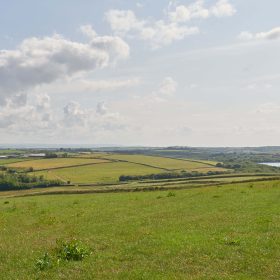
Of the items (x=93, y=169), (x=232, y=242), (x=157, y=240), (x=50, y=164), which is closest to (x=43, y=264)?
(x=157, y=240)

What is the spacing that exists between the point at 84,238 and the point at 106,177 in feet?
376

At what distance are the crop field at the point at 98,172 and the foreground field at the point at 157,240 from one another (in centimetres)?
9411

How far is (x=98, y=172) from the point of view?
496 feet

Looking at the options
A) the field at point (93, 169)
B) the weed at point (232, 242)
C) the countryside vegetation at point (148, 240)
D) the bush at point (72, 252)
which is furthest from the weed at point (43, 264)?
the field at point (93, 169)

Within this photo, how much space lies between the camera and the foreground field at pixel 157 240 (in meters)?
15.9

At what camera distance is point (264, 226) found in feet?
76.6

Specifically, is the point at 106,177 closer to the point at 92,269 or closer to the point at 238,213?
the point at 238,213

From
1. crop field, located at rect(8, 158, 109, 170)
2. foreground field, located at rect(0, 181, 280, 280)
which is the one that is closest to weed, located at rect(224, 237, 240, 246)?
foreground field, located at rect(0, 181, 280, 280)

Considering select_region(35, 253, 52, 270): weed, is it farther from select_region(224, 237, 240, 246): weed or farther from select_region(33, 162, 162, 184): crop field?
select_region(33, 162, 162, 184): crop field

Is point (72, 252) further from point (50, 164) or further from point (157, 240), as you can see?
point (50, 164)

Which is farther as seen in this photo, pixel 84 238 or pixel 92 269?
pixel 84 238

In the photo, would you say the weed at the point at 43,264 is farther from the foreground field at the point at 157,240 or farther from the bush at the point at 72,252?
the bush at the point at 72,252

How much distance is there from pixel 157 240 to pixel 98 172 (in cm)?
13157

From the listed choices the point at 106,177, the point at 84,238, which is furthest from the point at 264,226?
the point at 106,177
